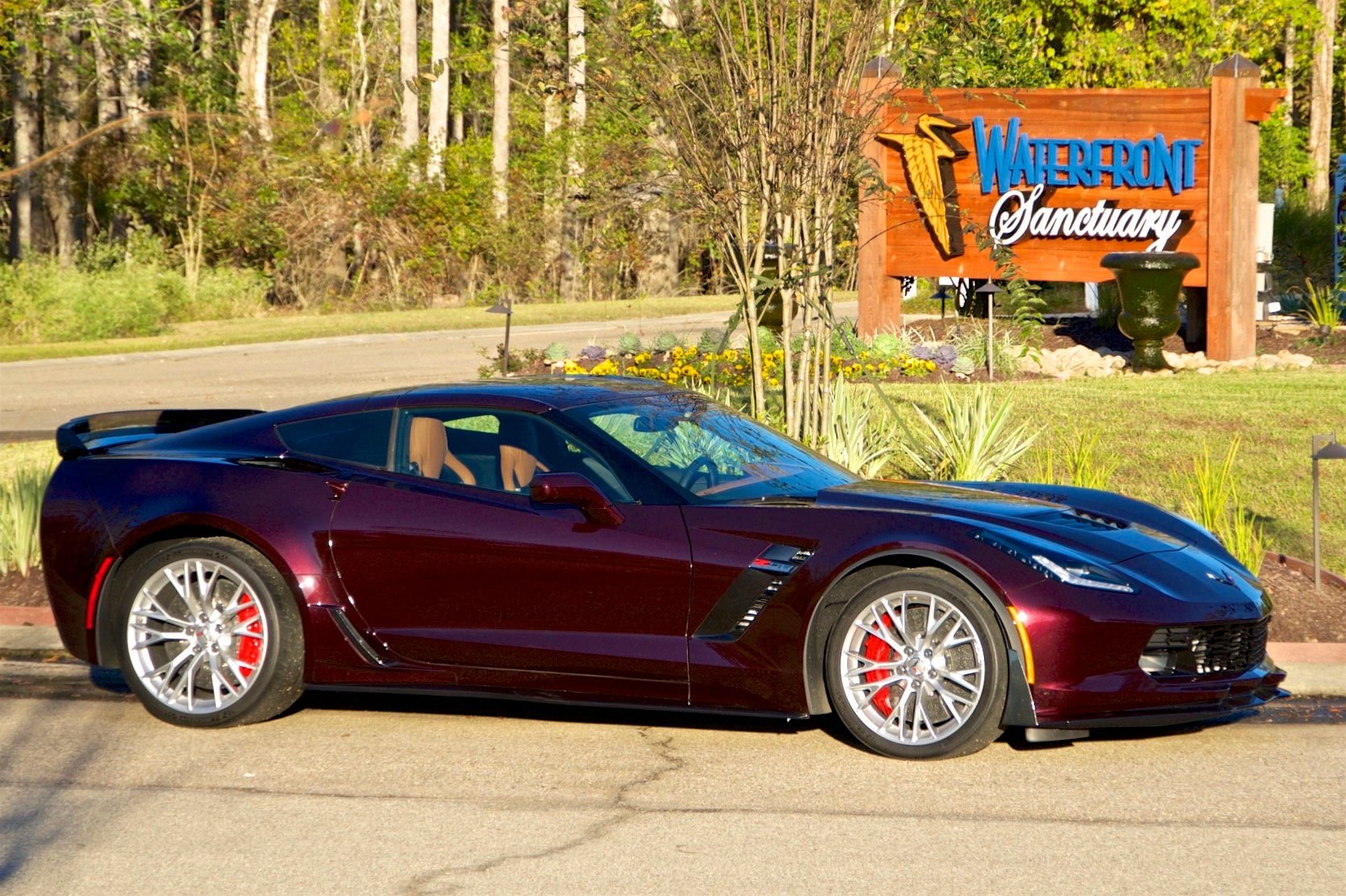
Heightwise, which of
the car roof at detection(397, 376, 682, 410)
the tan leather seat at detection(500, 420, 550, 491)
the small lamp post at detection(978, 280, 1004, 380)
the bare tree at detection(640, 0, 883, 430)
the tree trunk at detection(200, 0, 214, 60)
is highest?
the tree trunk at detection(200, 0, 214, 60)

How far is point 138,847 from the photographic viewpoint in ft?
17.0

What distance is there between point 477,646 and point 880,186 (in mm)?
4367

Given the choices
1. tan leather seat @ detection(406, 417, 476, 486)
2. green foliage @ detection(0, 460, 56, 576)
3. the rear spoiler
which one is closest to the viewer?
tan leather seat @ detection(406, 417, 476, 486)

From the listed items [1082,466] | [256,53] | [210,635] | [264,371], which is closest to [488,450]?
[210,635]

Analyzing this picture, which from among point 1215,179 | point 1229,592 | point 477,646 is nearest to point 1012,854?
point 1229,592

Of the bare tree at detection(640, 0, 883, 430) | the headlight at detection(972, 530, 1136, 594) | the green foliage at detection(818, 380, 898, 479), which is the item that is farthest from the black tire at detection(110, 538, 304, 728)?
the green foliage at detection(818, 380, 898, 479)

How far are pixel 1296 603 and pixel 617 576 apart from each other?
12.0ft

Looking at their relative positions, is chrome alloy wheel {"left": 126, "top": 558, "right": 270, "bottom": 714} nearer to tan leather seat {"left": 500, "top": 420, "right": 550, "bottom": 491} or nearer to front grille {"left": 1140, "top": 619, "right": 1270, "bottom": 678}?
tan leather seat {"left": 500, "top": 420, "right": 550, "bottom": 491}

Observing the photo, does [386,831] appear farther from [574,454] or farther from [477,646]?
[574,454]

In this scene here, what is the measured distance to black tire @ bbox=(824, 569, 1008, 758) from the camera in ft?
19.4

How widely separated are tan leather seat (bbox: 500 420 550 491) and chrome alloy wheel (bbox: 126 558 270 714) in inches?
42.9

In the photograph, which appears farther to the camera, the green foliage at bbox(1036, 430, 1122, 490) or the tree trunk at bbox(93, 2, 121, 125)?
the tree trunk at bbox(93, 2, 121, 125)

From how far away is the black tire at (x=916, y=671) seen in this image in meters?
5.93

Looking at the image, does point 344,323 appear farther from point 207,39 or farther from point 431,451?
point 431,451
